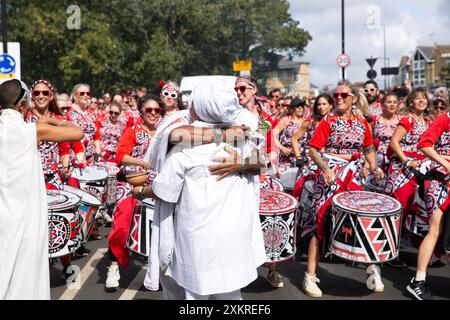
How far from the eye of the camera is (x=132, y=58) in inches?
1646

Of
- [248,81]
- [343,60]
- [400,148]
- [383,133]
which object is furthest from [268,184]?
[343,60]

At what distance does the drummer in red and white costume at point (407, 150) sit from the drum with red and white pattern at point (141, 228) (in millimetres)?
2746

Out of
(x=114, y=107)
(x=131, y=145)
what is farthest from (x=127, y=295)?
(x=114, y=107)

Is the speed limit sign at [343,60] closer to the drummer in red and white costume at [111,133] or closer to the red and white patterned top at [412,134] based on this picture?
the drummer in red and white costume at [111,133]

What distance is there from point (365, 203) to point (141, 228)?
6.45 feet

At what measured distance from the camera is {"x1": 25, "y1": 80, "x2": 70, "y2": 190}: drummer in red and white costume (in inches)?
240

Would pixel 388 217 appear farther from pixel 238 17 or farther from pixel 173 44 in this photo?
pixel 238 17

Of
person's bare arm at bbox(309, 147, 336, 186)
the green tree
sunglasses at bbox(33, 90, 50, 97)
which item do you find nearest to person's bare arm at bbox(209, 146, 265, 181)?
person's bare arm at bbox(309, 147, 336, 186)

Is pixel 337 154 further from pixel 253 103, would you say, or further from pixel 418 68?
pixel 418 68

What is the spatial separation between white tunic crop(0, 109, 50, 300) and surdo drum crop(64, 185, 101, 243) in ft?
6.64

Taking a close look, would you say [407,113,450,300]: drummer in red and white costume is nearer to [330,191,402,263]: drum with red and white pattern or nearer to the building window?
[330,191,402,263]: drum with red and white pattern

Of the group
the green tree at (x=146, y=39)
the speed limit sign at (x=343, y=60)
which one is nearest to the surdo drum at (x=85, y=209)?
the speed limit sign at (x=343, y=60)

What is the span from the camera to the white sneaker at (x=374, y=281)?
19.7 feet

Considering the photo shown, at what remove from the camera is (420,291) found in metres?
5.61
